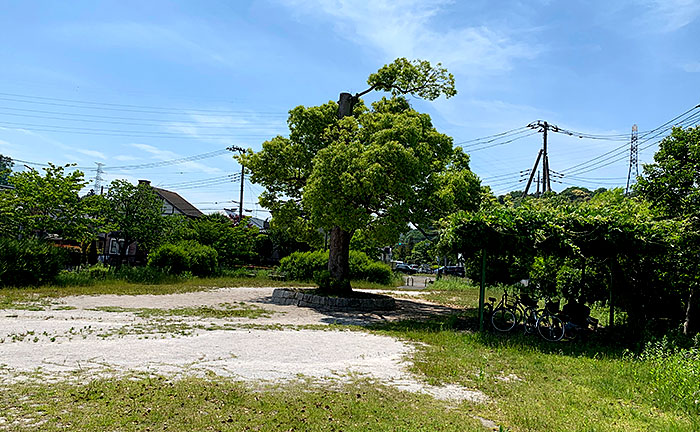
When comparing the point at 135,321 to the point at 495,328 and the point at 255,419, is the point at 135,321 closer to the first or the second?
the point at 255,419

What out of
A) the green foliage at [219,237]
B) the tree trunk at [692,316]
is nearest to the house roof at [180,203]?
the green foliage at [219,237]

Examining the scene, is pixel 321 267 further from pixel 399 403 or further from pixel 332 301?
pixel 399 403

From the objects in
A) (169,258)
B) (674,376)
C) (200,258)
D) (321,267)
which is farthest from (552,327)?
(200,258)

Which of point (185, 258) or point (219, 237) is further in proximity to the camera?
point (219, 237)

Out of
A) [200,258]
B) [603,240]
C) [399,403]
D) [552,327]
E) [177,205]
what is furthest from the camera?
[177,205]

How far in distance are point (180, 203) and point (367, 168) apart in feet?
146

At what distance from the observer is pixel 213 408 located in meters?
4.93

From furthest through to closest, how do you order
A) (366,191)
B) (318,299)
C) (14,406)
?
1. (318,299)
2. (366,191)
3. (14,406)

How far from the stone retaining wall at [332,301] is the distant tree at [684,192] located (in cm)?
826

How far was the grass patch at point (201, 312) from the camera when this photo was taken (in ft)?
40.5

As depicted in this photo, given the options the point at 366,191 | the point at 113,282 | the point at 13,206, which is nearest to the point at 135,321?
the point at 366,191

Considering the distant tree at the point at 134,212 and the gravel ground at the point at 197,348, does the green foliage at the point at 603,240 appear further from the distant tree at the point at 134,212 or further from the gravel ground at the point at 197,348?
the distant tree at the point at 134,212

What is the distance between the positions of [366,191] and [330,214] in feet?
4.36

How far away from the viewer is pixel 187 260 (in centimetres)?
2362
